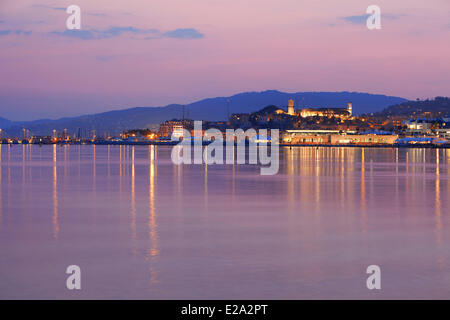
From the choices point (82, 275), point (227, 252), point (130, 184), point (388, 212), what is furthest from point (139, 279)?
point (130, 184)

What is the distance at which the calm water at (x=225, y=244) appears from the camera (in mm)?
7930

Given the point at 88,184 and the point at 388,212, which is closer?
the point at 388,212

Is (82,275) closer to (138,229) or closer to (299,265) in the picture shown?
(299,265)

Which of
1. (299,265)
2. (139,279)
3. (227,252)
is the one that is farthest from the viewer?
(227,252)

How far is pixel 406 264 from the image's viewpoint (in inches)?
363

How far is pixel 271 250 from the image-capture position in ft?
33.5

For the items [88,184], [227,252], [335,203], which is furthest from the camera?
[88,184]

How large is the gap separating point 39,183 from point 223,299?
18416 millimetres

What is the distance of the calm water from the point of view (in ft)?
26.0

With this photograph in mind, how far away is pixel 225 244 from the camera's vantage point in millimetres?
10750

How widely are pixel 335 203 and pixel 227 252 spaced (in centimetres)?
759
